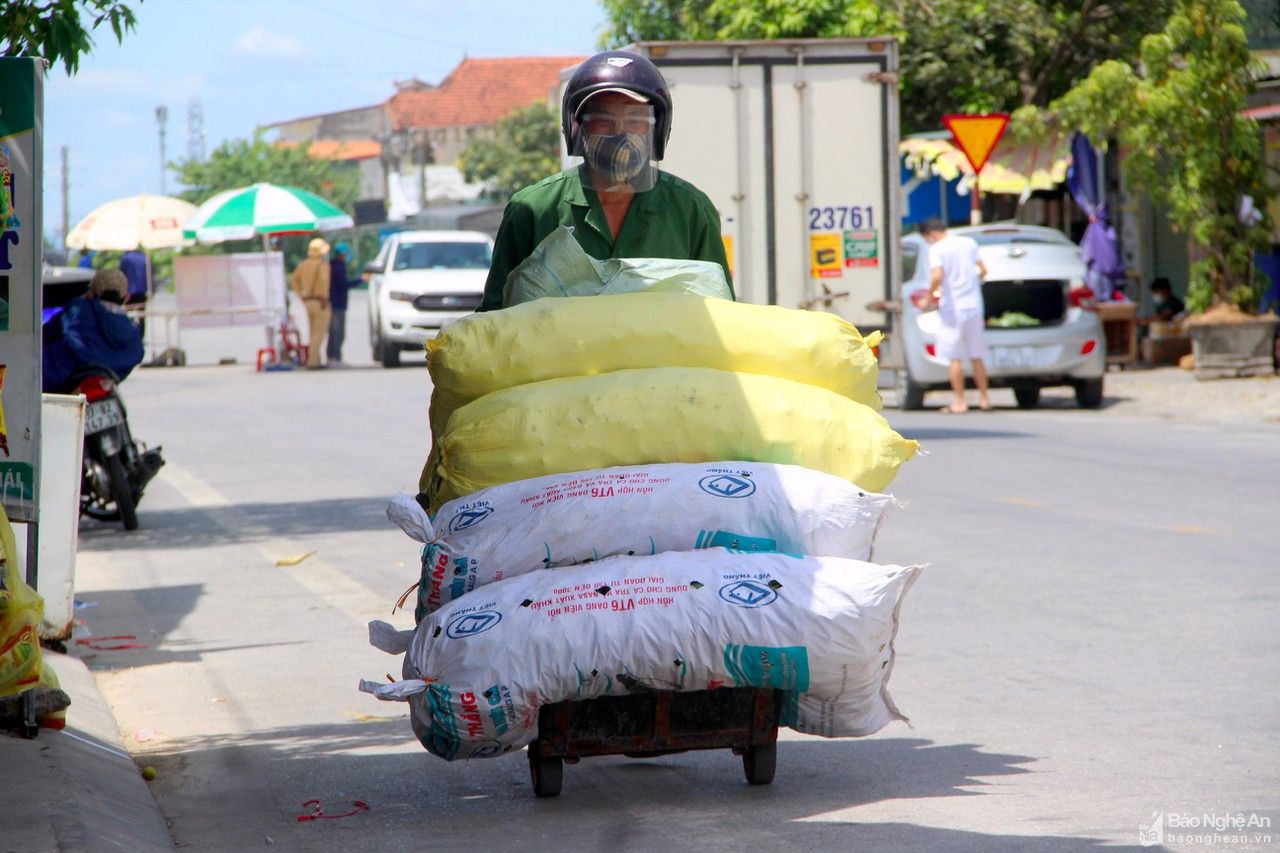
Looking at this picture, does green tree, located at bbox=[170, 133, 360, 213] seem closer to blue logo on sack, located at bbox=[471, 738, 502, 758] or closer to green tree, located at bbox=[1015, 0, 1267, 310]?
green tree, located at bbox=[1015, 0, 1267, 310]

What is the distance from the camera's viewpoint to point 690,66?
1472cm

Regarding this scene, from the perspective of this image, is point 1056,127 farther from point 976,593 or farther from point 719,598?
point 719,598

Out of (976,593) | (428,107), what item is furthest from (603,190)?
(428,107)

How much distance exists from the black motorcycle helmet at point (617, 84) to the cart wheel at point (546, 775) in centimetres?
168

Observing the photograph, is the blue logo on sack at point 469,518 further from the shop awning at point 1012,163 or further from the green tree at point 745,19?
the green tree at point 745,19

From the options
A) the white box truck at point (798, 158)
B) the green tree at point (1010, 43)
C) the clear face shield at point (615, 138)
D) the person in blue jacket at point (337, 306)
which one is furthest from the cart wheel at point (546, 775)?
the person in blue jacket at point (337, 306)

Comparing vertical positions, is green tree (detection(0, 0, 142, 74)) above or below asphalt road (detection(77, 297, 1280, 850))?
above

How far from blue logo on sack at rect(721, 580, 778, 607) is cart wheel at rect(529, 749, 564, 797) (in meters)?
0.76

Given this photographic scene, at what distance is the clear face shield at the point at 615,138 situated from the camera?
5000 millimetres

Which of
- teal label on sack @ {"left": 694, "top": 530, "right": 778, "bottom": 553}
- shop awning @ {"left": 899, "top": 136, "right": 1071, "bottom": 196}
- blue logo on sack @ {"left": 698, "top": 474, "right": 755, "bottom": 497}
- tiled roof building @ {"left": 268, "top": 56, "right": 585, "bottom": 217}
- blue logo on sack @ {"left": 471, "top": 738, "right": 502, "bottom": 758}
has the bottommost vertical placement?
blue logo on sack @ {"left": 471, "top": 738, "right": 502, "bottom": 758}

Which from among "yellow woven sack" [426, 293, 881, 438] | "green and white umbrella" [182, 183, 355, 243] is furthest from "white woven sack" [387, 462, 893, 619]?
"green and white umbrella" [182, 183, 355, 243]

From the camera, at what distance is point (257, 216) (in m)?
29.2

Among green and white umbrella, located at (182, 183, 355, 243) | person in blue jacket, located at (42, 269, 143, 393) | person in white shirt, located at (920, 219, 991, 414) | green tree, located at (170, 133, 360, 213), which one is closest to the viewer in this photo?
person in blue jacket, located at (42, 269, 143, 393)

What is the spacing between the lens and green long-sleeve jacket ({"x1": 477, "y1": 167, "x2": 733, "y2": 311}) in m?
5.13
